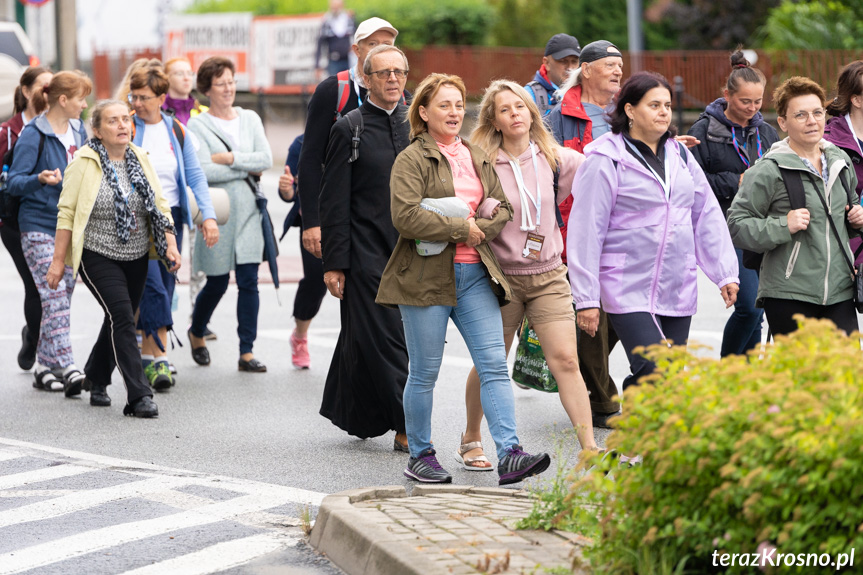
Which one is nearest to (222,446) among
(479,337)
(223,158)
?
(479,337)

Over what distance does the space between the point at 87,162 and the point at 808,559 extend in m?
5.79

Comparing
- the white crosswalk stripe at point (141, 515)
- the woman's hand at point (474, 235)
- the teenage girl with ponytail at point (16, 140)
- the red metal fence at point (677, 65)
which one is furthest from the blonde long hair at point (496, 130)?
the red metal fence at point (677, 65)

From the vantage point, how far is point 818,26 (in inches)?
933

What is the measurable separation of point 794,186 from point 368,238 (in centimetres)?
215

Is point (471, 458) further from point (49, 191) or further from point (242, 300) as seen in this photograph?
point (49, 191)

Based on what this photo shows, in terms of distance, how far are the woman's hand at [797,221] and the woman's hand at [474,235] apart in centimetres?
148

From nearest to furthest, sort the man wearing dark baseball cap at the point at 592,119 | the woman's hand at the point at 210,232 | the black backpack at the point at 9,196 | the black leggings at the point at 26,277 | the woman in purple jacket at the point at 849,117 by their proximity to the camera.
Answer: the woman in purple jacket at the point at 849,117 → the man wearing dark baseball cap at the point at 592,119 → the woman's hand at the point at 210,232 → the black backpack at the point at 9,196 → the black leggings at the point at 26,277

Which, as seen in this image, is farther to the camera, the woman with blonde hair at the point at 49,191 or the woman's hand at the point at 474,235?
the woman with blonde hair at the point at 49,191

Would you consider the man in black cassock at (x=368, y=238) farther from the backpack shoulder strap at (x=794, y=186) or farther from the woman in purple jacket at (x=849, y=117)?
the woman in purple jacket at (x=849, y=117)

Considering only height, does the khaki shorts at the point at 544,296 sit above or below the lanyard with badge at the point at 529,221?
below

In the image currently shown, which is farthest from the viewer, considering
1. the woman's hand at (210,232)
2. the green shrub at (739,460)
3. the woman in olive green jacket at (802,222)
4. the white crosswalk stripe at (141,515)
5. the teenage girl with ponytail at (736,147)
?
the woman's hand at (210,232)

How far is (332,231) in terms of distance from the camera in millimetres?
7035

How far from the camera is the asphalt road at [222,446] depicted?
224 inches

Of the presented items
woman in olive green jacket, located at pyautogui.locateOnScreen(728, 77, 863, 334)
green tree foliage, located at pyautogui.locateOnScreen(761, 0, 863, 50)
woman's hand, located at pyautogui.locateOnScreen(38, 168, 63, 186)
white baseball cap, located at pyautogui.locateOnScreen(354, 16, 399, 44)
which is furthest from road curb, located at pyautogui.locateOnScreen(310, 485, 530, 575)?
green tree foliage, located at pyautogui.locateOnScreen(761, 0, 863, 50)
